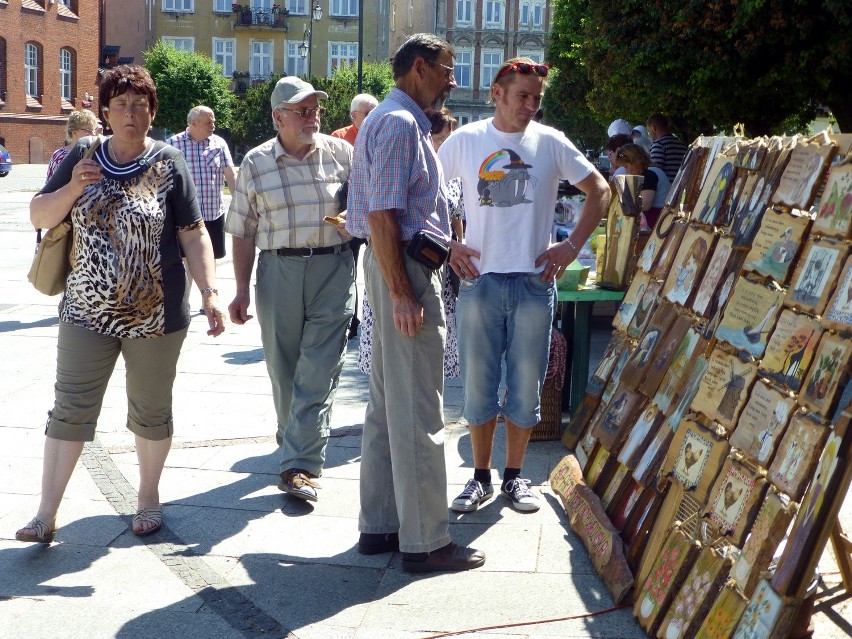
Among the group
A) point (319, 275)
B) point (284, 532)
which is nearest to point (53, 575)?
point (284, 532)

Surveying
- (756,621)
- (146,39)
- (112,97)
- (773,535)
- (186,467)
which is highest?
(146,39)

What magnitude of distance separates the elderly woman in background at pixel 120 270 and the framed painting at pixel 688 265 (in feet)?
6.25

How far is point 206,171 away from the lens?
375 inches

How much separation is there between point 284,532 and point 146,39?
5906cm

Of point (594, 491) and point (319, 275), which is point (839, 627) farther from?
point (319, 275)

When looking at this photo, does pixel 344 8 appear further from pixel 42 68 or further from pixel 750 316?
pixel 750 316

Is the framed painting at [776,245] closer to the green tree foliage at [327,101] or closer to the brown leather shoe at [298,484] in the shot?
the brown leather shoe at [298,484]

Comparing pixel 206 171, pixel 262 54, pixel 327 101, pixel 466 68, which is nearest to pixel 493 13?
pixel 466 68


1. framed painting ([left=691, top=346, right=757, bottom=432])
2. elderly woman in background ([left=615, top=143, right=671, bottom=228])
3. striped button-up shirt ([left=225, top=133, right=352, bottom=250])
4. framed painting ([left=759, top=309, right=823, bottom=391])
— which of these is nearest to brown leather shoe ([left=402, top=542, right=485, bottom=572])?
framed painting ([left=691, top=346, right=757, bottom=432])

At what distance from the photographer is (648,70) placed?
1157 centimetres

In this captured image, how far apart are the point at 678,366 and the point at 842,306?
52.0 inches

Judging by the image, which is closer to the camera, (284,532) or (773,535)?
(773,535)

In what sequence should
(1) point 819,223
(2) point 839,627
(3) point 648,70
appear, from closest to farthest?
(1) point 819,223 → (2) point 839,627 → (3) point 648,70

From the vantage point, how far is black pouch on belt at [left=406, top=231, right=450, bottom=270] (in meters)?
3.95
